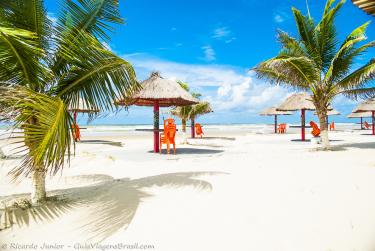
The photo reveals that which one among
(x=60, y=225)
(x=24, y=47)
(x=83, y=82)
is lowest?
(x=60, y=225)

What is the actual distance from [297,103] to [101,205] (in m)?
15.3

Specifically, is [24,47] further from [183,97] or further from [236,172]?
[183,97]

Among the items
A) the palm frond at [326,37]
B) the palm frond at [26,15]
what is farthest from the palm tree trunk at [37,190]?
the palm frond at [326,37]

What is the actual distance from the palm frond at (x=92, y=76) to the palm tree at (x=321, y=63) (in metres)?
6.92

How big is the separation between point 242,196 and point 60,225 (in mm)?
2443

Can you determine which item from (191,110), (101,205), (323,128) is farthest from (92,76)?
(191,110)

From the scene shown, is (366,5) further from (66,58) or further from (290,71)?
(290,71)

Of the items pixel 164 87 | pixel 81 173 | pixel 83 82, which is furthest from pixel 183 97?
pixel 83 82

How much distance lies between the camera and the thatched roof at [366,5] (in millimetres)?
3432

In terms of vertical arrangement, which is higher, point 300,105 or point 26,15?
point 26,15

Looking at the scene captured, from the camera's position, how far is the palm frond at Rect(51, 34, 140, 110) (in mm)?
3648

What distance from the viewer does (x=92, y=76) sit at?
3.89 meters

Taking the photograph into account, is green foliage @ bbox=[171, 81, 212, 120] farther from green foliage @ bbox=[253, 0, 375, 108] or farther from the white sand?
the white sand

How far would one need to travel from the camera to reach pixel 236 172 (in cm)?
588
